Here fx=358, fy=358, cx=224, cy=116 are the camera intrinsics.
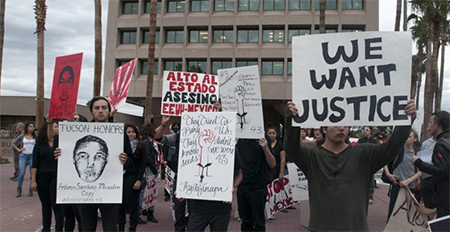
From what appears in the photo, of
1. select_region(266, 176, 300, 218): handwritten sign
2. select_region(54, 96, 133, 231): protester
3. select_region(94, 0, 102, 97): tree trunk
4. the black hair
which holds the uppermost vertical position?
select_region(94, 0, 102, 97): tree trunk

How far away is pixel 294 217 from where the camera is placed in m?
8.34

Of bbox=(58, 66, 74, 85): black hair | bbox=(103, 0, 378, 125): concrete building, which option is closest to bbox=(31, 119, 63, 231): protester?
bbox=(58, 66, 74, 85): black hair

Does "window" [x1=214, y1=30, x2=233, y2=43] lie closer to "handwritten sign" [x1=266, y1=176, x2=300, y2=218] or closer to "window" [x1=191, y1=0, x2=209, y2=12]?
"window" [x1=191, y1=0, x2=209, y2=12]

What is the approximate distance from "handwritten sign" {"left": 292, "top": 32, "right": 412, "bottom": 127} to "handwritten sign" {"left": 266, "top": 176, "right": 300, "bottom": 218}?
4.84m

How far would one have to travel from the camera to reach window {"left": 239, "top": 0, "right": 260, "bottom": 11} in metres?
32.3

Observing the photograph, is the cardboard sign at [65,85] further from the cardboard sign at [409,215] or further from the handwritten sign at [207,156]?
the cardboard sign at [409,215]

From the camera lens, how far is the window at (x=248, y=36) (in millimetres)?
32247

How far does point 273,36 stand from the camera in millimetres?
31906

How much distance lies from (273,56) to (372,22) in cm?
874

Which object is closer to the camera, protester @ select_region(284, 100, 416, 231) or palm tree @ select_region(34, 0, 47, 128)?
protester @ select_region(284, 100, 416, 231)

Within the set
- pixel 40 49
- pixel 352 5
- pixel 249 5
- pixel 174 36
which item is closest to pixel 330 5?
pixel 352 5

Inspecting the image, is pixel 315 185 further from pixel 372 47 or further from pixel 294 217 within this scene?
pixel 294 217

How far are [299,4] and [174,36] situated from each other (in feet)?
38.5

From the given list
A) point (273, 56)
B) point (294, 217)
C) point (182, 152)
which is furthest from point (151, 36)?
point (273, 56)
